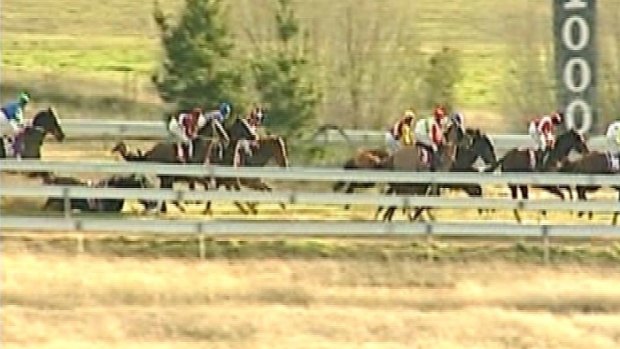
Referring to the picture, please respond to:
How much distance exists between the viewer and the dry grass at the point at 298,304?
1714 centimetres

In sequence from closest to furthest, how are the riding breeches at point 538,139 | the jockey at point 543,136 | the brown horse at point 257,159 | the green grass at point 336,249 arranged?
the green grass at point 336,249, the brown horse at point 257,159, the jockey at point 543,136, the riding breeches at point 538,139

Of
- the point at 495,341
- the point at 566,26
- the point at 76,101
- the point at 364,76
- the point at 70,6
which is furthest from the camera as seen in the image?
the point at 70,6

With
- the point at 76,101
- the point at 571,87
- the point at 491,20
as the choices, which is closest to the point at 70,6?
the point at 491,20

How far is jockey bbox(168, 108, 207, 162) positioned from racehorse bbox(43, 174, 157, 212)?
3.34ft

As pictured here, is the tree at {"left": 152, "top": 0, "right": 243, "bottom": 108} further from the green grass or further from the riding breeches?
the green grass

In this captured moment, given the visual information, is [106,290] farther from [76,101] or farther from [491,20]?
[491,20]

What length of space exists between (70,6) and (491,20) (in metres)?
19.1

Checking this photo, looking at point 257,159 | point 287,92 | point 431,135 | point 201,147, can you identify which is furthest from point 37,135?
point 287,92

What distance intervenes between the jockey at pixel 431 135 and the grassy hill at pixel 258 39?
41.8 feet

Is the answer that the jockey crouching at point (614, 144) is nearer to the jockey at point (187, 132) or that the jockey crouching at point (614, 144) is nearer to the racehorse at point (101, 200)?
the jockey at point (187, 132)

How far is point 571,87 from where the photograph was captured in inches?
1011

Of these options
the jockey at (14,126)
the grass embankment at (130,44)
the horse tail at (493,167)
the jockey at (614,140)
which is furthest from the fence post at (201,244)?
the grass embankment at (130,44)

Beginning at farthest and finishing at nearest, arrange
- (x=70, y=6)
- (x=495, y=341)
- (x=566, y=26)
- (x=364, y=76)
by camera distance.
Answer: (x=70, y=6)
(x=364, y=76)
(x=566, y=26)
(x=495, y=341)

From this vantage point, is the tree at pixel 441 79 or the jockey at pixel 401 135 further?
the tree at pixel 441 79
